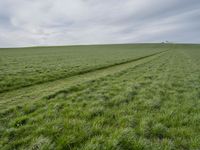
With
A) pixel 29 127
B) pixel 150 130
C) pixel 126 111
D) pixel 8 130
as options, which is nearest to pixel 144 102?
pixel 126 111

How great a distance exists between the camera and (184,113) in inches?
193

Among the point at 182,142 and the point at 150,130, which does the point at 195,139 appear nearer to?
the point at 182,142

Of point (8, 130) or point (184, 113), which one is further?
point (184, 113)

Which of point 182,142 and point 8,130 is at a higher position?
point 8,130

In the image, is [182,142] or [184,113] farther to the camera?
[184,113]

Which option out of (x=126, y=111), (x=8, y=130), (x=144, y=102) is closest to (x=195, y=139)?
(x=126, y=111)

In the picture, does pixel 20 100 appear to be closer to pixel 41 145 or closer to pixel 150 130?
pixel 41 145

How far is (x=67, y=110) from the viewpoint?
5160mm

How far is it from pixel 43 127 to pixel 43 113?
0.99 m

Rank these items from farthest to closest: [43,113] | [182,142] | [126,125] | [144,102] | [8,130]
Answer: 1. [144,102]
2. [43,113]
3. [126,125]
4. [8,130]
5. [182,142]

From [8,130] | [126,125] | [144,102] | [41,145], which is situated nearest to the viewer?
[41,145]

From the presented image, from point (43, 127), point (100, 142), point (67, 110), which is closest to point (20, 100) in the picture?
point (67, 110)

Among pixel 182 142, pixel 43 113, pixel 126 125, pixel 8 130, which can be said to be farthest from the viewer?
pixel 43 113

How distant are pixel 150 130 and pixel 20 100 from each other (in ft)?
17.9
